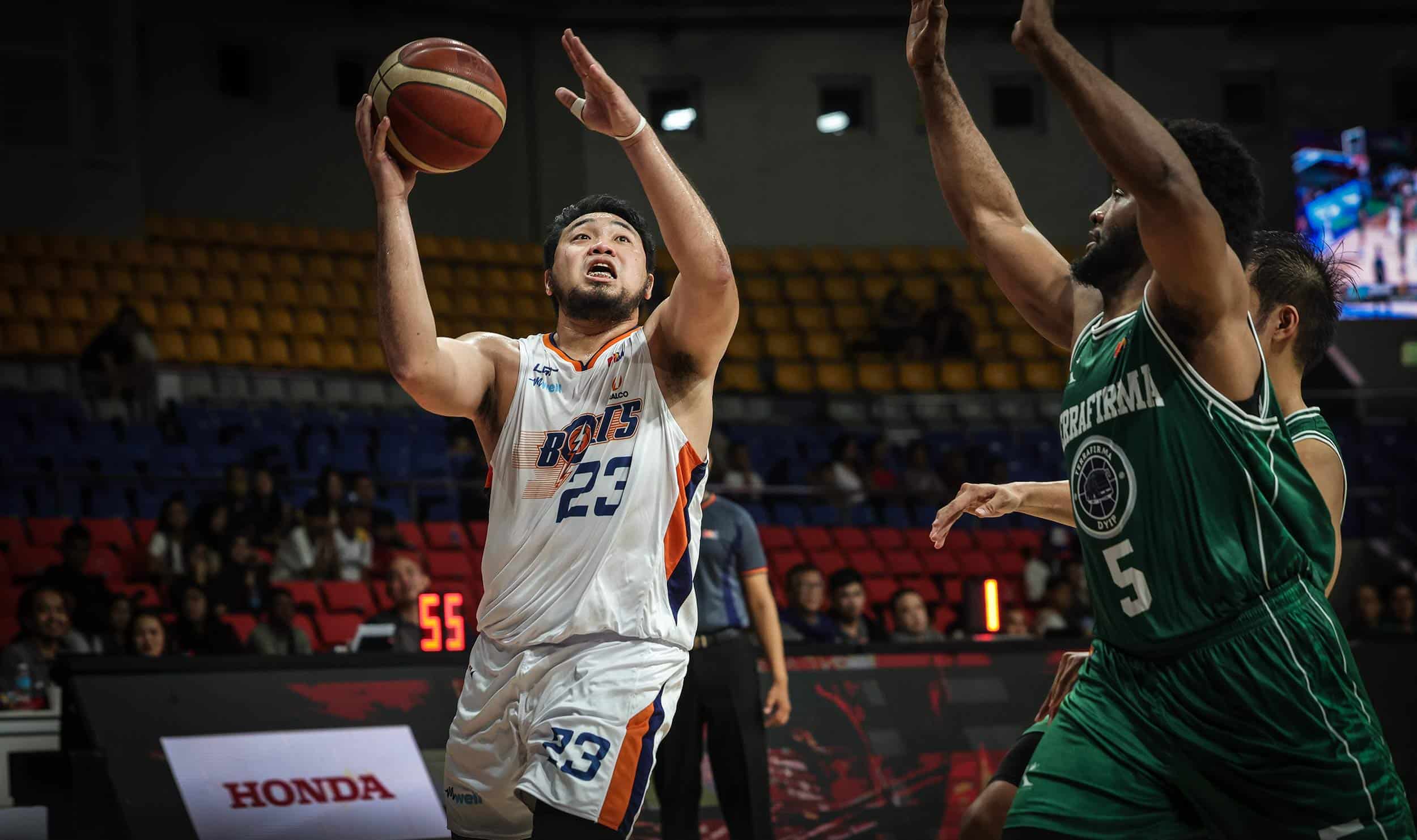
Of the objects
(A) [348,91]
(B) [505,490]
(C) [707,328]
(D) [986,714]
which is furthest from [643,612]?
(A) [348,91]

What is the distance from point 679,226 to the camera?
3.56 m

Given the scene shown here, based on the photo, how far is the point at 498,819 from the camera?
3.47 m

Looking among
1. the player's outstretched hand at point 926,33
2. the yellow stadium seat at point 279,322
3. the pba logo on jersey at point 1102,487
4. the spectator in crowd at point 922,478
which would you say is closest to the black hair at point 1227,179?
the pba logo on jersey at point 1102,487

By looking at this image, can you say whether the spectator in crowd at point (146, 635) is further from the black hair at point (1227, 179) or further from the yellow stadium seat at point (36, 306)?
the yellow stadium seat at point (36, 306)

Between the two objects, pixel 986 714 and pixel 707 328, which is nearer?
pixel 707 328

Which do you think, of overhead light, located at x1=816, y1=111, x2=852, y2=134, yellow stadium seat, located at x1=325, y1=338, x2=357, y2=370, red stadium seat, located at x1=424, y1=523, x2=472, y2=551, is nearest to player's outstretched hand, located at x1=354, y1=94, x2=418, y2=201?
red stadium seat, located at x1=424, y1=523, x2=472, y2=551

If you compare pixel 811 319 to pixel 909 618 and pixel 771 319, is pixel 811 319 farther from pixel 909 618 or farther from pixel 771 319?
pixel 909 618

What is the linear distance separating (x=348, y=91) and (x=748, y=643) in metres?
13.6

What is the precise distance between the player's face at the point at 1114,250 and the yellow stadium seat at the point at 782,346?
1408cm

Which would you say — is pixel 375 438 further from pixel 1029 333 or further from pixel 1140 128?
pixel 1140 128

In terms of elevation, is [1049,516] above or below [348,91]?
below

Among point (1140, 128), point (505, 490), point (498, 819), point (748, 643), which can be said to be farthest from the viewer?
point (748, 643)

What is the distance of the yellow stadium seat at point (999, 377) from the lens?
17234mm

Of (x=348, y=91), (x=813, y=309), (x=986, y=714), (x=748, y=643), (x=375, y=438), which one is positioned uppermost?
(x=348, y=91)
